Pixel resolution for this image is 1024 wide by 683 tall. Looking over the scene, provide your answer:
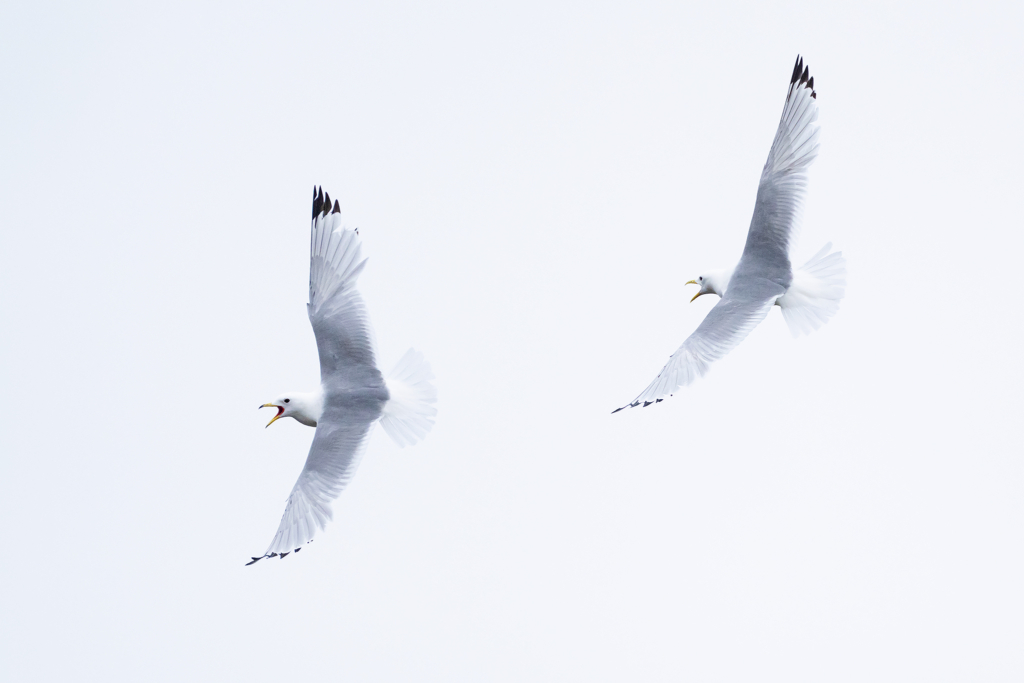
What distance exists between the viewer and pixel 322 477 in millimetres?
5633

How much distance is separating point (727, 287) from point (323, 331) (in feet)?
5.81

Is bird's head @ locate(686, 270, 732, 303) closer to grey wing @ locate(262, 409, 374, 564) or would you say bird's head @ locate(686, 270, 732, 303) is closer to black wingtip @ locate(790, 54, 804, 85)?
black wingtip @ locate(790, 54, 804, 85)

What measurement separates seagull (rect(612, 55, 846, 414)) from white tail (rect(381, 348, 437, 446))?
972mm

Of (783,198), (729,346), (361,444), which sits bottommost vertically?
(361,444)

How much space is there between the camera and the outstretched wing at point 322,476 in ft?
18.0

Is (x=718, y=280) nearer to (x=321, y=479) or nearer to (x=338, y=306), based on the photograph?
(x=338, y=306)

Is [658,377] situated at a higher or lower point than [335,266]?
lower

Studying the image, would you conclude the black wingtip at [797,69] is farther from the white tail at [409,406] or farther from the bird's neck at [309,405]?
the bird's neck at [309,405]

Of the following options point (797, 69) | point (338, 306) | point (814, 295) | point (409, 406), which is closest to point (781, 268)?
point (814, 295)

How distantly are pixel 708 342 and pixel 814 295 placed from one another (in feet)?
1.83

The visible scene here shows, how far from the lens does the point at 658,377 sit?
592cm

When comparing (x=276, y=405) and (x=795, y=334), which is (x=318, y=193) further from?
(x=795, y=334)

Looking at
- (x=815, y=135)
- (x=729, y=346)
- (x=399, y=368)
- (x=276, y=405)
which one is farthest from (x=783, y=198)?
(x=276, y=405)

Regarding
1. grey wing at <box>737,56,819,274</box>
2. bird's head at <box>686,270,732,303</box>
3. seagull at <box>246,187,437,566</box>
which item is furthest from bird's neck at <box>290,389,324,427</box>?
grey wing at <box>737,56,819,274</box>
